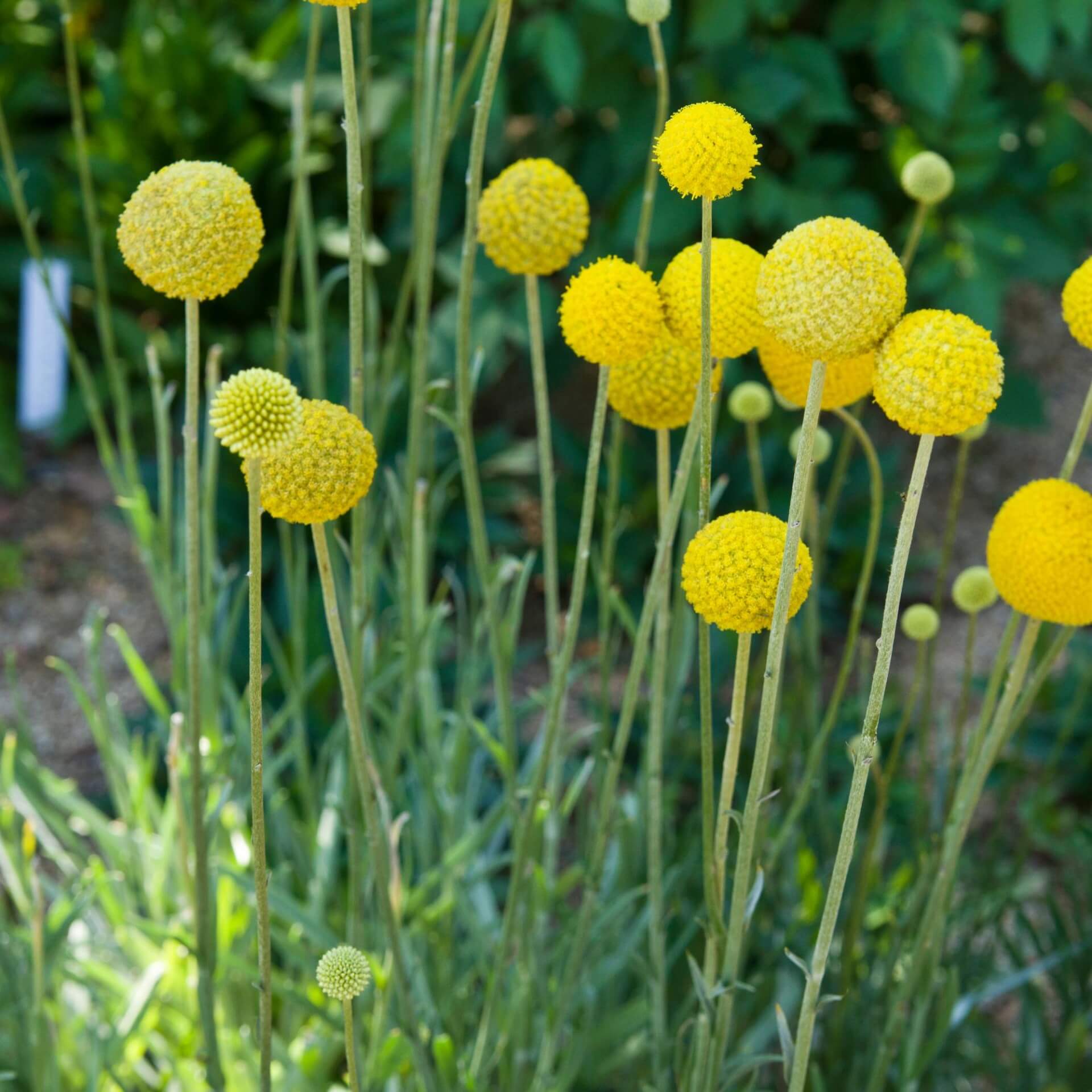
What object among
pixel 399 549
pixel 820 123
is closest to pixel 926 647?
pixel 399 549

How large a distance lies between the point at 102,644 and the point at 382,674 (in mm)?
1021

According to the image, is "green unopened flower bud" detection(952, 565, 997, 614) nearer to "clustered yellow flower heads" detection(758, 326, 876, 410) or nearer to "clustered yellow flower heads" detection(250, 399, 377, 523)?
"clustered yellow flower heads" detection(758, 326, 876, 410)

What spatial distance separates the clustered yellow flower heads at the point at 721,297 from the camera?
59 centimetres

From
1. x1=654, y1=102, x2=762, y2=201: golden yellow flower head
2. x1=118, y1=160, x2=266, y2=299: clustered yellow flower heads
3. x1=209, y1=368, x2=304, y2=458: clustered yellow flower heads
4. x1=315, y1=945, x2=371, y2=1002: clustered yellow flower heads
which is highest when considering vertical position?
Answer: x1=654, y1=102, x2=762, y2=201: golden yellow flower head

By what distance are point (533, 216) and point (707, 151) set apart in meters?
0.21

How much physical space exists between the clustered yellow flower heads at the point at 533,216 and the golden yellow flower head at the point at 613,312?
112 mm

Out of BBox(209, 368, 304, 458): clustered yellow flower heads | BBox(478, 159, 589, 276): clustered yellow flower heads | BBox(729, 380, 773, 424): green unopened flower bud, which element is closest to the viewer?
BBox(209, 368, 304, 458): clustered yellow flower heads

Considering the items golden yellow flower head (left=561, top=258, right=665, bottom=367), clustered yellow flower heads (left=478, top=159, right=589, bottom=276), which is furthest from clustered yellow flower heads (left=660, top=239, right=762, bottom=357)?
clustered yellow flower heads (left=478, top=159, right=589, bottom=276)

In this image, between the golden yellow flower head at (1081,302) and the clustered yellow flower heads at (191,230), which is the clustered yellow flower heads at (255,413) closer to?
the clustered yellow flower heads at (191,230)

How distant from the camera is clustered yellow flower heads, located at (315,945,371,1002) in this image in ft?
1.79

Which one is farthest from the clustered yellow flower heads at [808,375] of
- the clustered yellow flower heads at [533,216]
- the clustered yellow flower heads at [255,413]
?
the clustered yellow flower heads at [255,413]

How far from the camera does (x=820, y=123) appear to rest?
1927mm

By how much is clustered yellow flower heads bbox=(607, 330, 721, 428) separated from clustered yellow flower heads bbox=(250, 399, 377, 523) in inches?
6.4

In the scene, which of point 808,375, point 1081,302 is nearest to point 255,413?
point 808,375
